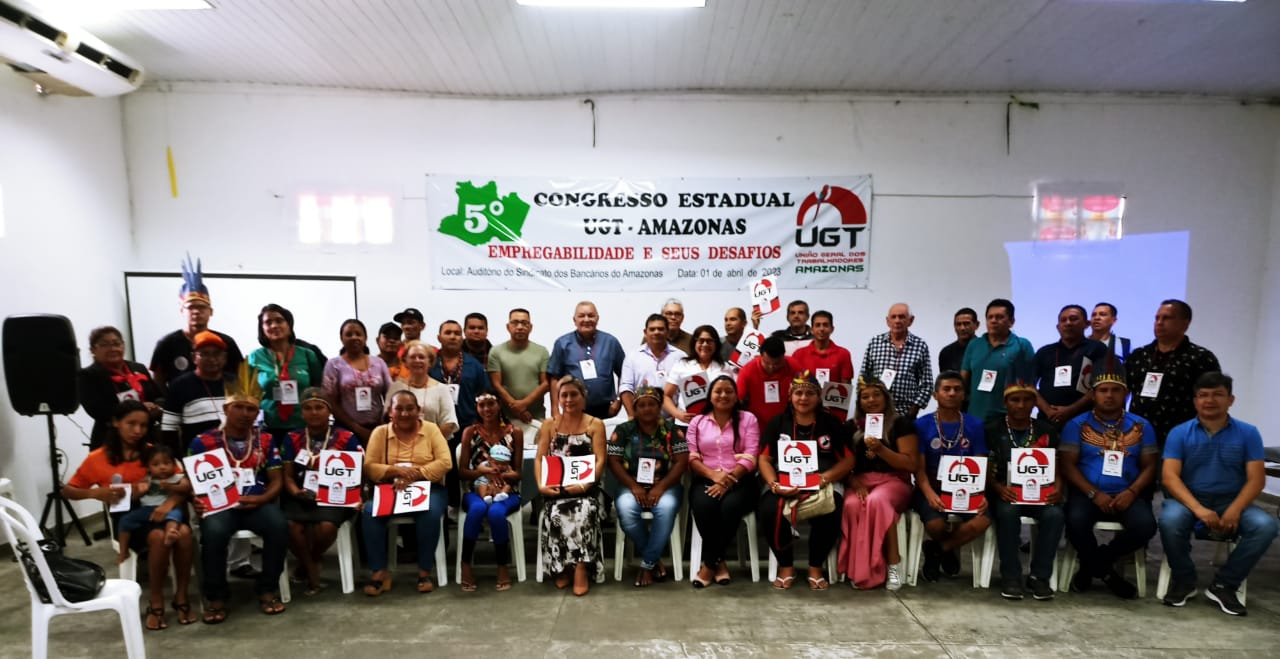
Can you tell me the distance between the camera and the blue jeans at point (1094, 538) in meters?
3.13

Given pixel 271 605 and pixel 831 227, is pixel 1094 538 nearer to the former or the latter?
pixel 831 227

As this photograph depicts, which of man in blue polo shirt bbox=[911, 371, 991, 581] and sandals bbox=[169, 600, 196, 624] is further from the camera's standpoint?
man in blue polo shirt bbox=[911, 371, 991, 581]

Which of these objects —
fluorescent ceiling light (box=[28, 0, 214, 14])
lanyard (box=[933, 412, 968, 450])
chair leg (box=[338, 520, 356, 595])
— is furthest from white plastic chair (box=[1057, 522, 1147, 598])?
fluorescent ceiling light (box=[28, 0, 214, 14])

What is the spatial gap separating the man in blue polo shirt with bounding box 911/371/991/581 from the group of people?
0.04 feet

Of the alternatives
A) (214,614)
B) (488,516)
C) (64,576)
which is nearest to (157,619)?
(214,614)

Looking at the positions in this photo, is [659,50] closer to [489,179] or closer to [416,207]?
[489,179]

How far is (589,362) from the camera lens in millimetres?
4000

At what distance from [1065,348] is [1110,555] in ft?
4.08

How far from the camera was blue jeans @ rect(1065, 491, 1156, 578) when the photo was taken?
313cm

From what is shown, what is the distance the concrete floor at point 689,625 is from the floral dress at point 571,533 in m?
0.16

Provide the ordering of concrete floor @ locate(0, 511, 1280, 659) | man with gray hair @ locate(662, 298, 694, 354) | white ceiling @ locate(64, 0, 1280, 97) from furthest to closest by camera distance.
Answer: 1. man with gray hair @ locate(662, 298, 694, 354)
2. white ceiling @ locate(64, 0, 1280, 97)
3. concrete floor @ locate(0, 511, 1280, 659)

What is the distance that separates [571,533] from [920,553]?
1.82 meters

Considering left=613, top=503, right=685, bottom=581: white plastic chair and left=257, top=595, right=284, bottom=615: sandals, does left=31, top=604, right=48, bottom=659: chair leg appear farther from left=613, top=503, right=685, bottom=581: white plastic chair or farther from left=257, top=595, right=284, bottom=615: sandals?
left=613, top=503, right=685, bottom=581: white plastic chair

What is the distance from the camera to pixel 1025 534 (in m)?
3.97
